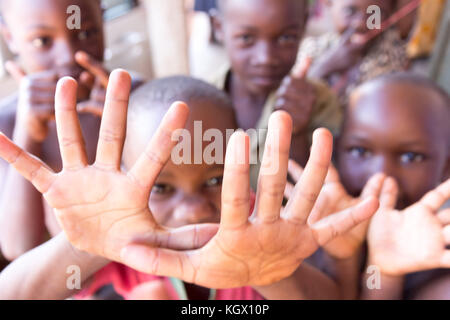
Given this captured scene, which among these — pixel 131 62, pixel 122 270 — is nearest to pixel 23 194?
pixel 122 270

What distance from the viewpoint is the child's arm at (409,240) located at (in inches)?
21.5

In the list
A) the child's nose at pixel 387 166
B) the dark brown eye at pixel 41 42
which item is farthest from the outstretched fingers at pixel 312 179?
the dark brown eye at pixel 41 42

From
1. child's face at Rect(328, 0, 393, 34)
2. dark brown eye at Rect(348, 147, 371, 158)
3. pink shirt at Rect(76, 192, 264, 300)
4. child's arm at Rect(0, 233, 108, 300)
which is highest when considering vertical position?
child's face at Rect(328, 0, 393, 34)

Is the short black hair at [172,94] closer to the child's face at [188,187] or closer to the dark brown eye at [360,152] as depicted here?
the child's face at [188,187]

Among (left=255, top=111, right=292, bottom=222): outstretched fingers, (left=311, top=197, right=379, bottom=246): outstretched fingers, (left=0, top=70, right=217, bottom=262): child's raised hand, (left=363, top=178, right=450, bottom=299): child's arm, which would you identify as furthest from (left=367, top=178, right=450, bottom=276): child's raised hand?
(left=0, top=70, right=217, bottom=262): child's raised hand

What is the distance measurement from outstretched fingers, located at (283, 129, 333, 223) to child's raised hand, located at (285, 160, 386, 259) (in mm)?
184

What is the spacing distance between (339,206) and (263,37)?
0.46 metres

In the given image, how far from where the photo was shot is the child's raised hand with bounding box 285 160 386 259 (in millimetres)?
661

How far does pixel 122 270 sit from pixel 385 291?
451 millimetres

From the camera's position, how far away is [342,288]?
2.31 feet

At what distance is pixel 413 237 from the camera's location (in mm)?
573

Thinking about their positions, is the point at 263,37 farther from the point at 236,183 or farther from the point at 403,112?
the point at 236,183

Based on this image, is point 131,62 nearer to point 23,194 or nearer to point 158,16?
point 158,16

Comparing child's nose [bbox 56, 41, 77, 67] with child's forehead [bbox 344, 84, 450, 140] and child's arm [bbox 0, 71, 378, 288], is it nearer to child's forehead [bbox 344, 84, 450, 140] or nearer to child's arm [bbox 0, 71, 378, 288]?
child's arm [bbox 0, 71, 378, 288]
